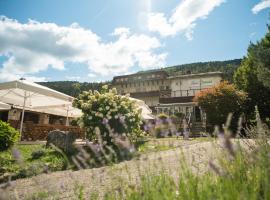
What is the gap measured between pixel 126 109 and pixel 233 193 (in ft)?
31.4

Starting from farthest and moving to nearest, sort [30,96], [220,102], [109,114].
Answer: [220,102] → [30,96] → [109,114]

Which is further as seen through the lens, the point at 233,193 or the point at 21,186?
the point at 21,186

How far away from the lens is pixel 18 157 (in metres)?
1.70

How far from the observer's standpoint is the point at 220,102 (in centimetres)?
2195

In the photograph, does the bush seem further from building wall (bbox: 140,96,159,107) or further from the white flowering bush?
building wall (bbox: 140,96,159,107)

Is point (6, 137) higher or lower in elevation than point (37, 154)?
higher

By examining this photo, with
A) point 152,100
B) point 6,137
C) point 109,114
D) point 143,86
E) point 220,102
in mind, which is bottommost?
point 6,137

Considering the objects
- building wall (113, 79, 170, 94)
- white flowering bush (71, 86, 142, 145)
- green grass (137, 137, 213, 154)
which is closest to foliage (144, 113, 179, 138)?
green grass (137, 137, 213, 154)

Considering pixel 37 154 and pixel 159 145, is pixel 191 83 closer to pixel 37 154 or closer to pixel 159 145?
pixel 37 154

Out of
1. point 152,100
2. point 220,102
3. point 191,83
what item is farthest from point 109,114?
point 152,100

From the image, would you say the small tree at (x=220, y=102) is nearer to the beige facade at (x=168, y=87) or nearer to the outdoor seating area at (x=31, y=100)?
the beige facade at (x=168, y=87)

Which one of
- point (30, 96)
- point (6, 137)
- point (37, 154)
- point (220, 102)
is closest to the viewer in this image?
point (37, 154)

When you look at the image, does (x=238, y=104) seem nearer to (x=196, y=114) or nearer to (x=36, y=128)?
(x=196, y=114)

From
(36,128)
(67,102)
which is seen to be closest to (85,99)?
(67,102)
